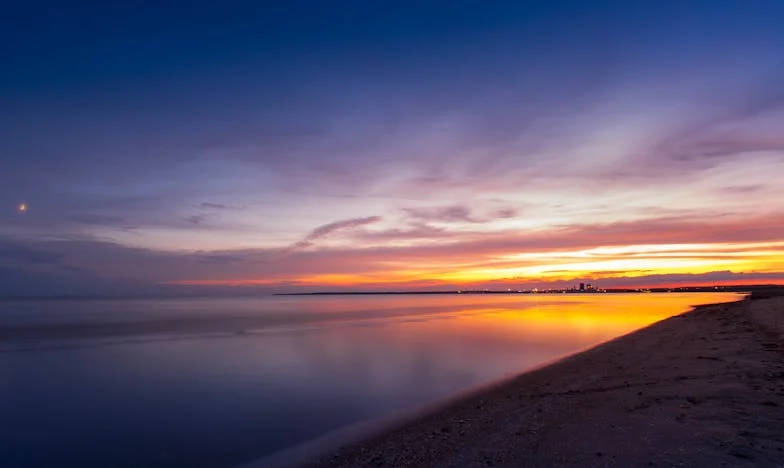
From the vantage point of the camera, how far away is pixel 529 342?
3369cm

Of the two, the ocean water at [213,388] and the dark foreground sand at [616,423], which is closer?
the dark foreground sand at [616,423]

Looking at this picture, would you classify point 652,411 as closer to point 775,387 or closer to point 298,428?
point 775,387

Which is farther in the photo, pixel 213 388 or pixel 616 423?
pixel 213 388

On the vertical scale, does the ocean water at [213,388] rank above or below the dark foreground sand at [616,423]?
below

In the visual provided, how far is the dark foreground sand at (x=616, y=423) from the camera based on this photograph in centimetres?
764

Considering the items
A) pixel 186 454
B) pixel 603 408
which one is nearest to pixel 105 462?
pixel 186 454

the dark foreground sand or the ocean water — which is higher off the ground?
the dark foreground sand

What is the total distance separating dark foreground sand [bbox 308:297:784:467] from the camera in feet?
25.1

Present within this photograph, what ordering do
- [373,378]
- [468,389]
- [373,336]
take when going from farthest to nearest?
[373,336]
[373,378]
[468,389]

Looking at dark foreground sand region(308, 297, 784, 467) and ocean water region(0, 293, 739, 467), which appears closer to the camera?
dark foreground sand region(308, 297, 784, 467)

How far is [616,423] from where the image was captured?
371 inches

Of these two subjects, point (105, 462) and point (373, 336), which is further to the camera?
point (373, 336)

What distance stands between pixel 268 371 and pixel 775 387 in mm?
18948

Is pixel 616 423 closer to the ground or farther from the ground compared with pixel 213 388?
farther from the ground
